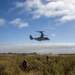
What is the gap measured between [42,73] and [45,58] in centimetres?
479

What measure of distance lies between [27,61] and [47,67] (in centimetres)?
280

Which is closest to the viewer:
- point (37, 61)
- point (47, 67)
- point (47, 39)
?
point (47, 67)

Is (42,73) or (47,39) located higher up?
(47,39)

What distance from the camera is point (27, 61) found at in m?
31.5

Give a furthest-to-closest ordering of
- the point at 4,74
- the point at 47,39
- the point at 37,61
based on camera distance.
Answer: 1. the point at 47,39
2. the point at 37,61
3. the point at 4,74

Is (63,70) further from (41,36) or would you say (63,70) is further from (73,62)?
(41,36)

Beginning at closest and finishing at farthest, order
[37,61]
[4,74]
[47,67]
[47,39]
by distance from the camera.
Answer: [4,74] → [47,67] → [37,61] → [47,39]

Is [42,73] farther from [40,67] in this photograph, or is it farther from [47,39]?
[47,39]

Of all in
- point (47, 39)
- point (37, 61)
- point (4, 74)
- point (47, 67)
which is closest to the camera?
point (4, 74)

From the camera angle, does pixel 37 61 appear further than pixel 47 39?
No

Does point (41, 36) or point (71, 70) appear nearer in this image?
point (71, 70)

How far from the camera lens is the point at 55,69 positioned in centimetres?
2867

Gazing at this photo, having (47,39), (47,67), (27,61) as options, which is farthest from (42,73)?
(47,39)

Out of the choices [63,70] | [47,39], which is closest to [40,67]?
[63,70]
